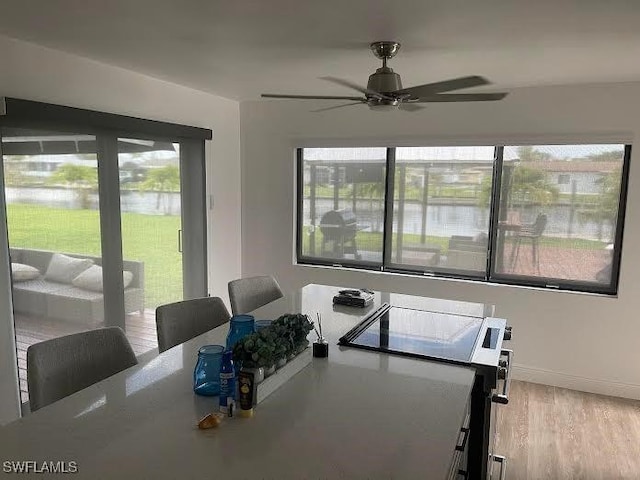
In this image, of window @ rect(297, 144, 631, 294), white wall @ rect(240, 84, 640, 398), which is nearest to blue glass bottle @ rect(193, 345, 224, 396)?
white wall @ rect(240, 84, 640, 398)

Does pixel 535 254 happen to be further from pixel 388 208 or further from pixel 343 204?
pixel 343 204

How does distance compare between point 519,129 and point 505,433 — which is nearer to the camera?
point 505,433

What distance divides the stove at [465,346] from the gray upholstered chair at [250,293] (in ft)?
2.59

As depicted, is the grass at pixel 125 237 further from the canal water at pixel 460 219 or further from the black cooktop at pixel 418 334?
the black cooktop at pixel 418 334

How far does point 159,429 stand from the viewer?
1397 millimetres

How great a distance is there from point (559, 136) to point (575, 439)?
208 cm

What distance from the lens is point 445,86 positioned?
2.07 m

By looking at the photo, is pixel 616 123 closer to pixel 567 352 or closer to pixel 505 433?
pixel 567 352

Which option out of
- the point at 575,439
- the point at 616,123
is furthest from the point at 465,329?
the point at 616,123

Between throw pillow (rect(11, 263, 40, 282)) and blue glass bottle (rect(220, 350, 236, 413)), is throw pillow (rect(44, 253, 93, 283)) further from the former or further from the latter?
blue glass bottle (rect(220, 350, 236, 413))

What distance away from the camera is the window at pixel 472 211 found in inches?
145

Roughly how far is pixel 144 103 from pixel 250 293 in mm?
1604

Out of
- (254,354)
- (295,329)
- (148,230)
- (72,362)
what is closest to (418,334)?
(295,329)

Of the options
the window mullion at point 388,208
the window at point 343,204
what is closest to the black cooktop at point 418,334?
the window mullion at point 388,208
